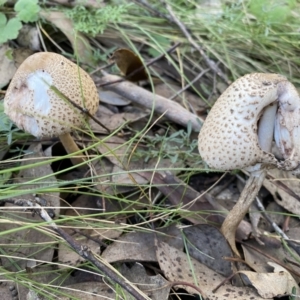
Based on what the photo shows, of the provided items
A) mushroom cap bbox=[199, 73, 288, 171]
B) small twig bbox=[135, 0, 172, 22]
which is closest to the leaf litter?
mushroom cap bbox=[199, 73, 288, 171]

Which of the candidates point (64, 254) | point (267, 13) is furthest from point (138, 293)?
point (267, 13)

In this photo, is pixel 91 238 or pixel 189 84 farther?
pixel 189 84

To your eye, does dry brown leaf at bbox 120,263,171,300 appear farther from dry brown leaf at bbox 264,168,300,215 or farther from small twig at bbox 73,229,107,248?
dry brown leaf at bbox 264,168,300,215

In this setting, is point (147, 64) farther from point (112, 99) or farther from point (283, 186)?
point (283, 186)

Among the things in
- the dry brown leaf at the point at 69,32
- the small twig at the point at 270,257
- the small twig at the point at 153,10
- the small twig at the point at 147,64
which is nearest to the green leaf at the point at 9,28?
the dry brown leaf at the point at 69,32

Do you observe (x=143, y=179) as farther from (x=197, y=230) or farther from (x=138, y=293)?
(x=138, y=293)

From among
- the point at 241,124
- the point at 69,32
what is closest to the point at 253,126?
the point at 241,124
